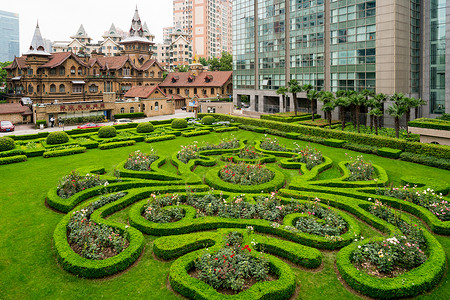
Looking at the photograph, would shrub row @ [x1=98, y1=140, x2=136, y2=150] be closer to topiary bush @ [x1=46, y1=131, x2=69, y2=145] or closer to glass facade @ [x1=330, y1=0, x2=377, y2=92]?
topiary bush @ [x1=46, y1=131, x2=69, y2=145]

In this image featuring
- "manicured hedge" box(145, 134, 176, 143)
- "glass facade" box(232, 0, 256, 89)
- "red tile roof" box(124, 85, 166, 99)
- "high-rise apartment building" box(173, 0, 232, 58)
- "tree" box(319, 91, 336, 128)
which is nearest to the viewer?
"manicured hedge" box(145, 134, 176, 143)

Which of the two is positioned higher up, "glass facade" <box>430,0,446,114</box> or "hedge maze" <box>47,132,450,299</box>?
"glass facade" <box>430,0,446,114</box>

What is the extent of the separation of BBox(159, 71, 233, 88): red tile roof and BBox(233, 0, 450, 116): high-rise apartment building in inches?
743

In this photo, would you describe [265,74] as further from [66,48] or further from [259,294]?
[66,48]

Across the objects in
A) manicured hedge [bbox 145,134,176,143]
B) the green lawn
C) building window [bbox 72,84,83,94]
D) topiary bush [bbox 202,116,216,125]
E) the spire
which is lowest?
the green lawn

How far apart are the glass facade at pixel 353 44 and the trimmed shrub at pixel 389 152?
21593mm

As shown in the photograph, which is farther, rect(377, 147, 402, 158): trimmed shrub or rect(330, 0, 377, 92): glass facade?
rect(330, 0, 377, 92): glass facade

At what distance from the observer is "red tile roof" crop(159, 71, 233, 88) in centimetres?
8738

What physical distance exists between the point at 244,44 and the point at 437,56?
3956 centimetres

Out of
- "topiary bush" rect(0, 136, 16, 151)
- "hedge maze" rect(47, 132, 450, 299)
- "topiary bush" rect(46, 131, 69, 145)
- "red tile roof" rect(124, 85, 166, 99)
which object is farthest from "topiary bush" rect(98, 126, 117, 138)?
"red tile roof" rect(124, 85, 166, 99)

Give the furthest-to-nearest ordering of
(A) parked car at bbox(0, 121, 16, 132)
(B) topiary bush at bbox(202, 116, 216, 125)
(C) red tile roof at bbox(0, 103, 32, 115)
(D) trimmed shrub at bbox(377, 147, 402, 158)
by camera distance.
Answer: (C) red tile roof at bbox(0, 103, 32, 115) < (A) parked car at bbox(0, 121, 16, 132) < (B) topiary bush at bbox(202, 116, 216, 125) < (D) trimmed shrub at bbox(377, 147, 402, 158)

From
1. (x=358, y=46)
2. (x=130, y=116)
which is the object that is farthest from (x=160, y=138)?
(x=358, y=46)

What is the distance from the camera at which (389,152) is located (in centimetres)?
2980

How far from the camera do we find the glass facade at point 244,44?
7325 centimetres
